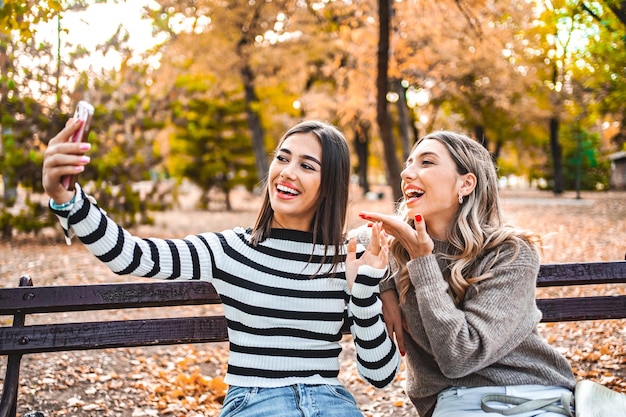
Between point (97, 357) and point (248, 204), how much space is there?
64.1ft

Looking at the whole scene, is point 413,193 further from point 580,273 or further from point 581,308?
point 581,308

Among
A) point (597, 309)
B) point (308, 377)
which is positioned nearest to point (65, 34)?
point (308, 377)

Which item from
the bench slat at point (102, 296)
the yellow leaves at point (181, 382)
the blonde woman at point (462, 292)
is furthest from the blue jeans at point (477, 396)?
the yellow leaves at point (181, 382)

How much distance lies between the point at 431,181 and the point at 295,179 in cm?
60

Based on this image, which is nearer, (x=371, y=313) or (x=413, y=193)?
(x=371, y=313)

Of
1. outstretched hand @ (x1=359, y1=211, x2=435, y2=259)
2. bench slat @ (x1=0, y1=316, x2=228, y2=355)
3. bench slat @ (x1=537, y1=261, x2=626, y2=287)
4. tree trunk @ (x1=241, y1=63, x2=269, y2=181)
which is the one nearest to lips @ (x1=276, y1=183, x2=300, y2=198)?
outstretched hand @ (x1=359, y1=211, x2=435, y2=259)

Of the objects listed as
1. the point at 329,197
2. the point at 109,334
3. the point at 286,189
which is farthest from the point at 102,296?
the point at 329,197

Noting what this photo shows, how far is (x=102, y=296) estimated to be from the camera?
2992 millimetres

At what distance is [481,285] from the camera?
7.91 feet

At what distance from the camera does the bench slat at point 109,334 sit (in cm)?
292

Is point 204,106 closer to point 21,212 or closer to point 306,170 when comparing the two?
point 21,212

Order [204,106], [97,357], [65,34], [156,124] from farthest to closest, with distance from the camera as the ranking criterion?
[204,106] → [156,124] → [97,357] → [65,34]

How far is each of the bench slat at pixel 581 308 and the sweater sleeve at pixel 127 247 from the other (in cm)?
205

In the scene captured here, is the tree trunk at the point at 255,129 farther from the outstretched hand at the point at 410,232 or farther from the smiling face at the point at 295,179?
the outstretched hand at the point at 410,232
